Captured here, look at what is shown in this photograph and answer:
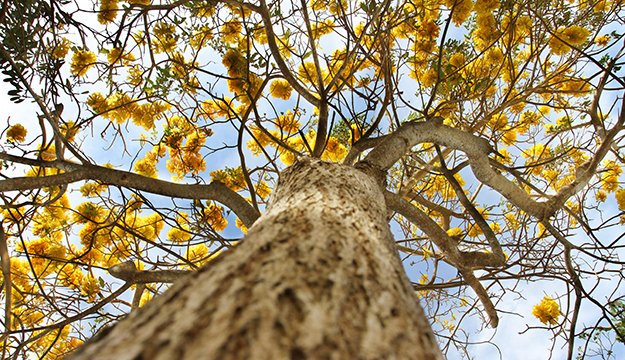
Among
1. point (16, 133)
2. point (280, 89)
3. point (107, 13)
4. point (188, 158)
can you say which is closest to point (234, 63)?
point (280, 89)

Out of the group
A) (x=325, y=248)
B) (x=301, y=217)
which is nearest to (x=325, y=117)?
(x=301, y=217)

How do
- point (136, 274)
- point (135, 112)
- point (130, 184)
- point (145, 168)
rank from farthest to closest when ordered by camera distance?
point (145, 168), point (135, 112), point (136, 274), point (130, 184)

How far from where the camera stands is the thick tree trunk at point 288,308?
0.31 meters

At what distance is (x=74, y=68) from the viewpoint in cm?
240

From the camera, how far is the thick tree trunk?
0.31 m

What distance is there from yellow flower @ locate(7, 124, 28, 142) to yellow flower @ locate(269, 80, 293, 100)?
6.67 ft

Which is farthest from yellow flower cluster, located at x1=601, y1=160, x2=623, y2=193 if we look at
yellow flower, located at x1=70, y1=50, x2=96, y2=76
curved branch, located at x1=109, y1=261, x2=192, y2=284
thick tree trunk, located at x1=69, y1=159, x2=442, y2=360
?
yellow flower, located at x1=70, y1=50, x2=96, y2=76

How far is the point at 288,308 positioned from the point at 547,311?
11.1 ft

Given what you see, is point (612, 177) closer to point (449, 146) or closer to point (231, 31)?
point (449, 146)

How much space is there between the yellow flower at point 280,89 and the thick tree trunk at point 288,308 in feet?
7.52

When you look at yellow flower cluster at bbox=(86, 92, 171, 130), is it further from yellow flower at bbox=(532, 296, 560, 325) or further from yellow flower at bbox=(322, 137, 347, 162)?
yellow flower at bbox=(532, 296, 560, 325)

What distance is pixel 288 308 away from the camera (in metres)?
0.36

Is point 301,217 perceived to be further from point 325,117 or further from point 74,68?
point 74,68

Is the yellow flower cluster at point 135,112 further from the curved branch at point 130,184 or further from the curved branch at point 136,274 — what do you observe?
the curved branch at point 136,274
